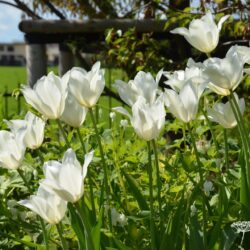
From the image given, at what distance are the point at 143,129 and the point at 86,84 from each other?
0.49 feet

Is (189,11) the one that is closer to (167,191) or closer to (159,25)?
(159,25)

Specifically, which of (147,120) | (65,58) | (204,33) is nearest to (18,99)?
(65,58)

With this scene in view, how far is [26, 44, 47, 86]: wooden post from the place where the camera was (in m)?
4.19

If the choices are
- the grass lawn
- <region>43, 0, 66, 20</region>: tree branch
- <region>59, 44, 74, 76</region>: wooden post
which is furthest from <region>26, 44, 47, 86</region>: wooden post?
<region>43, 0, 66, 20</region>: tree branch

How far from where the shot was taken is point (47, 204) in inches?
37.8

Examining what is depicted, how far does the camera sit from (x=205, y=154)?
1650mm

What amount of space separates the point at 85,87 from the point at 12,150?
176 millimetres

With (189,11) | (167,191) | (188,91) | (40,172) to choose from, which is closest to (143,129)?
(188,91)

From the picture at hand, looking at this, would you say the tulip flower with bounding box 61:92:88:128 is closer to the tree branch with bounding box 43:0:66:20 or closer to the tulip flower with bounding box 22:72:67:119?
the tulip flower with bounding box 22:72:67:119

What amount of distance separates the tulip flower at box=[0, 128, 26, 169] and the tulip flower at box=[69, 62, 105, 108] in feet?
0.40

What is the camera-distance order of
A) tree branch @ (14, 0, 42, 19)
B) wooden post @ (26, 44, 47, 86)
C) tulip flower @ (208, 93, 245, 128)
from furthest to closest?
Result: tree branch @ (14, 0, 42, 19) → wooden post @ (26, 44, 47, 86) → tulip flower @ (208, 93, 245, 128)

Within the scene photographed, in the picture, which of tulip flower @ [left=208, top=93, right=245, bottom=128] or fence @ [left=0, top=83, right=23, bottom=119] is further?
fence @ [left=0, top=83, right=23, bottom=119]

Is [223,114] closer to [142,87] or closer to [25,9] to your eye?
[142,87]

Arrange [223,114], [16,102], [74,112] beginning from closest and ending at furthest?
[74,112] < [223,114] < [16,102]
